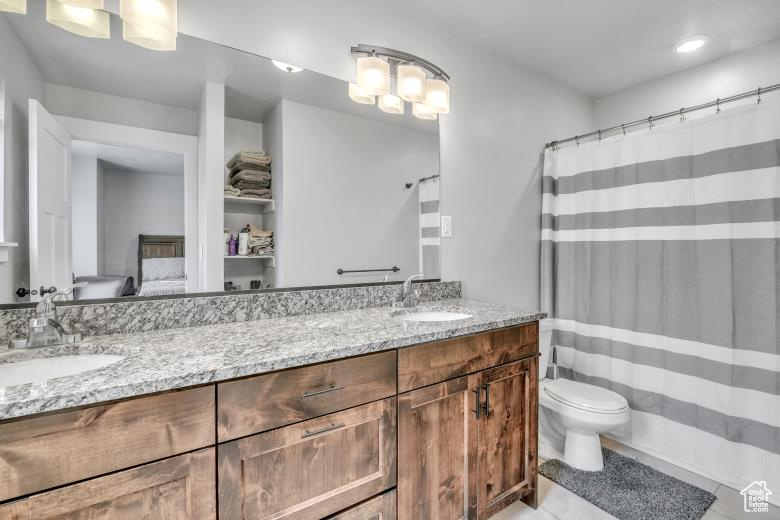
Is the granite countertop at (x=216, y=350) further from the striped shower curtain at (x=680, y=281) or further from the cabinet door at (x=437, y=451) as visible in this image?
the striped shower curtain at (x=680, y=281)

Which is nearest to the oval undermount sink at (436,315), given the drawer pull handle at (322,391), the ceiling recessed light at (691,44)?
the drawer pull handle at (322,391)

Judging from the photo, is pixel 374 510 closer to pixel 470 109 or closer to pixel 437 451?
pixel 437 451

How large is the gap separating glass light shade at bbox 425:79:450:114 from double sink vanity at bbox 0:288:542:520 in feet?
3.44

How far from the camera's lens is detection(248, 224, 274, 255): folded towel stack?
1484 millimetres

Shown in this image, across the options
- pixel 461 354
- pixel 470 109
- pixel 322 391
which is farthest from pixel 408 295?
pixel 470 109

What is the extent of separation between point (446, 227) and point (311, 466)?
1372mm

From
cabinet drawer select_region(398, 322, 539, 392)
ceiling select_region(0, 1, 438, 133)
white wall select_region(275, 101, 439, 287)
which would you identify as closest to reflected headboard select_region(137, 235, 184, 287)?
white wall select_region(275, 101, 439, 287)

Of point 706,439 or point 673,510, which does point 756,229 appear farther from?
point 673,510

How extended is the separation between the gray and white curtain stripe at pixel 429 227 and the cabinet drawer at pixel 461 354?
621 mm

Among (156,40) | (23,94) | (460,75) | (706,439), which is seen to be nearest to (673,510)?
(706,439)

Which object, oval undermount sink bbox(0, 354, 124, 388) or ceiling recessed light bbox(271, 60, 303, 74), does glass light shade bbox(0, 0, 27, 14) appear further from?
oval undermount sink bbox(0, 354, 124, 388)

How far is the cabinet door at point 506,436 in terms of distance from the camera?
1.40 meters

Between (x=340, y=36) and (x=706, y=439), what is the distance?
265cm

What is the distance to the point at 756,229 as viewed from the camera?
1.71 meters
